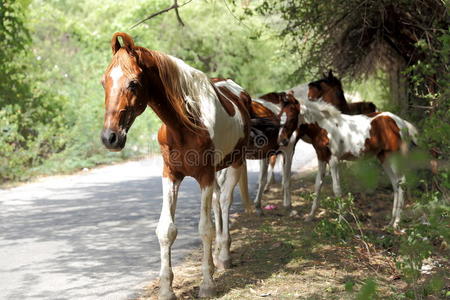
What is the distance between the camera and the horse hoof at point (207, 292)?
5141 millimetres

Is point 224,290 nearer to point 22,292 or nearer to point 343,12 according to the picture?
point 22,292

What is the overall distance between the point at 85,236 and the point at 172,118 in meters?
3.64

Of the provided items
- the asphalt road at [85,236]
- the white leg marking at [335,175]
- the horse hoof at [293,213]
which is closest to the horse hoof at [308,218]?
the horse hoof at [293,213]

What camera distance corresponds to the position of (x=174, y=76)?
4898 millimetres

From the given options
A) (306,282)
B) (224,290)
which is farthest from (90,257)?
(306,282)

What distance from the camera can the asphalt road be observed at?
5660 millimetres

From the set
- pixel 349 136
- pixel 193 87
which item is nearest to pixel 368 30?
pixel 349 136

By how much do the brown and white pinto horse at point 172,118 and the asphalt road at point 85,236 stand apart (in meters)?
0.85

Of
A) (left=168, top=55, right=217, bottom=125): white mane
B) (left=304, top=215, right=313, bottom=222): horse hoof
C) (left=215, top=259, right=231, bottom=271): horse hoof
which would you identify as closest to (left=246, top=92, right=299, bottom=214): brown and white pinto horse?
(left=304, top=215, right=313, bottom=222): horse hoof

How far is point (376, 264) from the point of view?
→ 19.6 feet

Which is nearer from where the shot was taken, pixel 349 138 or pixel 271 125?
→ pixel 271 125

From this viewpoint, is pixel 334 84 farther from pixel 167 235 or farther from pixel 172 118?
pixel 167 235

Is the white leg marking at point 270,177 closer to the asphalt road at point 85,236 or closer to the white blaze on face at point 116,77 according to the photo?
the asphalt road at point 85,236

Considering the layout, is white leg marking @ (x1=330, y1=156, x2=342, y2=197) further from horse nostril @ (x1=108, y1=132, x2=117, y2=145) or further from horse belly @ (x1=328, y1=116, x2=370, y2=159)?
horse nostril @ (x1=108, y1=132, x2=117, y2=145)
